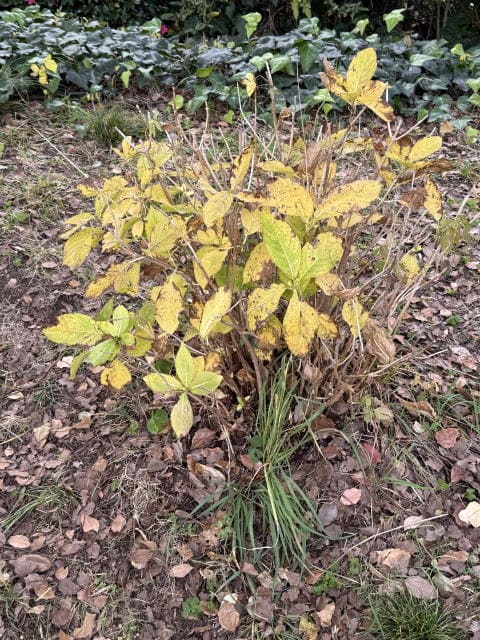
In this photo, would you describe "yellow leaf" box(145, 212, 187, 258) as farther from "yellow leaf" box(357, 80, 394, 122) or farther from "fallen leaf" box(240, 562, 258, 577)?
"fallen leaf" box(240, 562, 258, 577)

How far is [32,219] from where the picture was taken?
2939mm

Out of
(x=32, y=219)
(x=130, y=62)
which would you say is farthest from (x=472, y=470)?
(x=130, y=62)

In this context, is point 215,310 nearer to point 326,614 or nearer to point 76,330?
point 76,330

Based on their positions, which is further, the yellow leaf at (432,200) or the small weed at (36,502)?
the small weed at (36,502)

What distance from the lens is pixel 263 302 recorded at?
1168 mm

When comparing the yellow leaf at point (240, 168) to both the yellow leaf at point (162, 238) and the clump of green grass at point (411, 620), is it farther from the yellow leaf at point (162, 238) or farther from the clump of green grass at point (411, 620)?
the clump of green grass at point (411, 620)

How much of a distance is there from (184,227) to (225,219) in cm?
20

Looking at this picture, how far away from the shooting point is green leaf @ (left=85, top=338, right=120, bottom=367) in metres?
1.21

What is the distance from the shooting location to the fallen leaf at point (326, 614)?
5.10ft

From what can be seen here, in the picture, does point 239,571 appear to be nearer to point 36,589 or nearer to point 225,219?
point 36,589

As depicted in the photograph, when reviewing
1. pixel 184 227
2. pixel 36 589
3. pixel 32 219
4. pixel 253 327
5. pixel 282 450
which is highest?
pixel 184 227

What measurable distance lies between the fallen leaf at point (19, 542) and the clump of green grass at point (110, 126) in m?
2.47

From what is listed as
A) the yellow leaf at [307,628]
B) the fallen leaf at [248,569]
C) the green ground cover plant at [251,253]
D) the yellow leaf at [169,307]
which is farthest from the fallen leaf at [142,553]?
the yellow leaf at [169,307]

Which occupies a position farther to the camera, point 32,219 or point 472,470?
point 32,219
